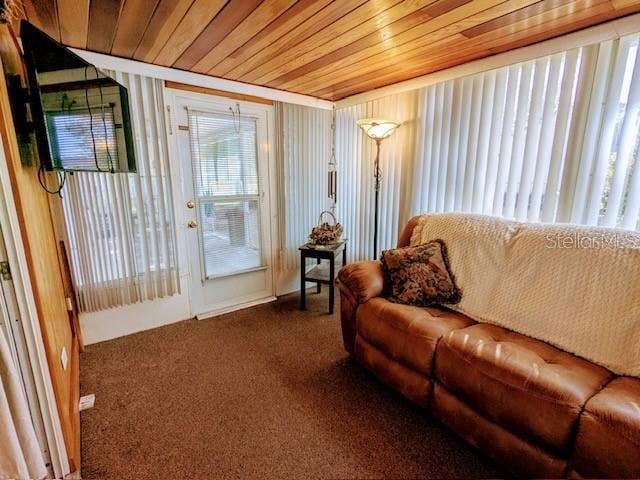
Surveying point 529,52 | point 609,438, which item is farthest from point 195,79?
point 609,438

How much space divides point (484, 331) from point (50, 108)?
7.77ft

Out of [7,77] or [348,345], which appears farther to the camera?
[348,345]

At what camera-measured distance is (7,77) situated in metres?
1.25

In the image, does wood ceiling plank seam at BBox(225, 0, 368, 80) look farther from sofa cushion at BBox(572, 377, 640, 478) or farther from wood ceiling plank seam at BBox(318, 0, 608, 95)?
sofa cushion at BBox(572, 377, 640, 478)

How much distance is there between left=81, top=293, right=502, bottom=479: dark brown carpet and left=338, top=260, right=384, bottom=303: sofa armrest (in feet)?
1.77

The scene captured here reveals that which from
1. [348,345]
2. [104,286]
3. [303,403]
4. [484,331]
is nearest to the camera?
[484,331]

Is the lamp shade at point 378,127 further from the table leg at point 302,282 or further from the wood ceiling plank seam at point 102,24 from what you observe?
the wood ceiling plank seam at point 102,24

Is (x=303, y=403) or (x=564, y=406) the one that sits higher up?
(x=564, y=406)

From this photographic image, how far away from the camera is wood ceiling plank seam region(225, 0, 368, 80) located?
157 centimetres

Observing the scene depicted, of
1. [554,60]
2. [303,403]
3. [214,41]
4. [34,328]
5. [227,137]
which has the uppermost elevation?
[214,41]

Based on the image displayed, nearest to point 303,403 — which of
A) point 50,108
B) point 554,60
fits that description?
point 50,108

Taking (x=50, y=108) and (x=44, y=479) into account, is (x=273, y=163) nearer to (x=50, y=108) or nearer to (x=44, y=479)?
(x=50, y=108)

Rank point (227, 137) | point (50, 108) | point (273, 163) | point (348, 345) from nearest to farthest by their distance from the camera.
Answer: point (50, 108), point (348, 345), point (227, 137), point (273, 163)

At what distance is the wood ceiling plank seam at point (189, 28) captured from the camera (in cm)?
156
